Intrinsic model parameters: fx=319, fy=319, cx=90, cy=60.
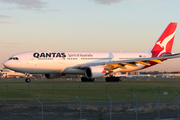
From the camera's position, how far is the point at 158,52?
60344 mm

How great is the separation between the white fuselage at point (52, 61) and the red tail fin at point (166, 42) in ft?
33.4

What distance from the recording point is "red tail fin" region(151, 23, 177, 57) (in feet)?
199

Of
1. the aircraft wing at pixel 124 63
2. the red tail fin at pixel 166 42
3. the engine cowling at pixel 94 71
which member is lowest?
the engine cowling at pixel 94 71

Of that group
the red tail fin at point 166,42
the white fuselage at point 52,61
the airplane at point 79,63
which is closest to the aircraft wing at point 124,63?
the airplane at point 79,63

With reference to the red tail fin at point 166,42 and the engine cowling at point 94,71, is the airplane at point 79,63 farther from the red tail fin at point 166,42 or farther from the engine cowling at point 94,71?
the red tail fin at point 166,42

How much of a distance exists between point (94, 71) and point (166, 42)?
19027mm

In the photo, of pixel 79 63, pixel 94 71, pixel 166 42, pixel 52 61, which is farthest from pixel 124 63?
pixel 166 42

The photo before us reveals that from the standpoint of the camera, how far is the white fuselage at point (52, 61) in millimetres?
48750

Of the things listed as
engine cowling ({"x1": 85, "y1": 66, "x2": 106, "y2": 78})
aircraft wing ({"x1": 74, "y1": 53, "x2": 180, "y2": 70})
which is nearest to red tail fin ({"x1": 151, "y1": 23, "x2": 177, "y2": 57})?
aircraft wing ({"x1": 74, "y1": 53, "x2": 180, "y2": 70})

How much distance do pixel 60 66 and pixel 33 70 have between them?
4.27m

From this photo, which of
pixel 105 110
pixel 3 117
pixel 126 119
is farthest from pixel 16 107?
pixel 126 119

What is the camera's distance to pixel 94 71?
161 feet

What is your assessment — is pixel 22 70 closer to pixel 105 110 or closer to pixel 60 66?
pixel 60 66

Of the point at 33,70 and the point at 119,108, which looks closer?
Answer: the point at 119,108
